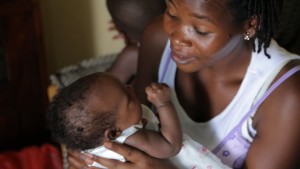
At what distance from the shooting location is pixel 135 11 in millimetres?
1591

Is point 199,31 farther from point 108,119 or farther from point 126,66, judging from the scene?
point 126,66

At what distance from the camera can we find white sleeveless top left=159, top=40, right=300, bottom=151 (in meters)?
1.12

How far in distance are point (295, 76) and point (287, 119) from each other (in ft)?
0.31

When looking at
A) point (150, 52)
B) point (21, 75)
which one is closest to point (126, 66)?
point (150, 52)

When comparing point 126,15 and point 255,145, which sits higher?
point 126,15

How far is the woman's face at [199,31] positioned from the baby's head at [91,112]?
0.16 metres

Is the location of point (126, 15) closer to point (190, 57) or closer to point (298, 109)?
point (190, 57)

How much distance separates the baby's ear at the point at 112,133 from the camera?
1.02 metres

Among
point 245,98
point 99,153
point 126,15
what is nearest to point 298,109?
point 245,98

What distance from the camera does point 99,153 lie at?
1080 millimetres

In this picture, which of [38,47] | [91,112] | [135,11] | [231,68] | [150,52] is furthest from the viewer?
[38,47]

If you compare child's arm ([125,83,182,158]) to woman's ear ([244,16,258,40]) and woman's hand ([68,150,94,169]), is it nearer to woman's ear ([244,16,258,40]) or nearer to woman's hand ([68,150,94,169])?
woman's hand ([68,150,94,169])

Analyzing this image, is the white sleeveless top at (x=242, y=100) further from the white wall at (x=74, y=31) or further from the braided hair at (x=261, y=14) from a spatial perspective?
the white wall at (x=74, y=31)

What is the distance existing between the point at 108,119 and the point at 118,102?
4 cm
